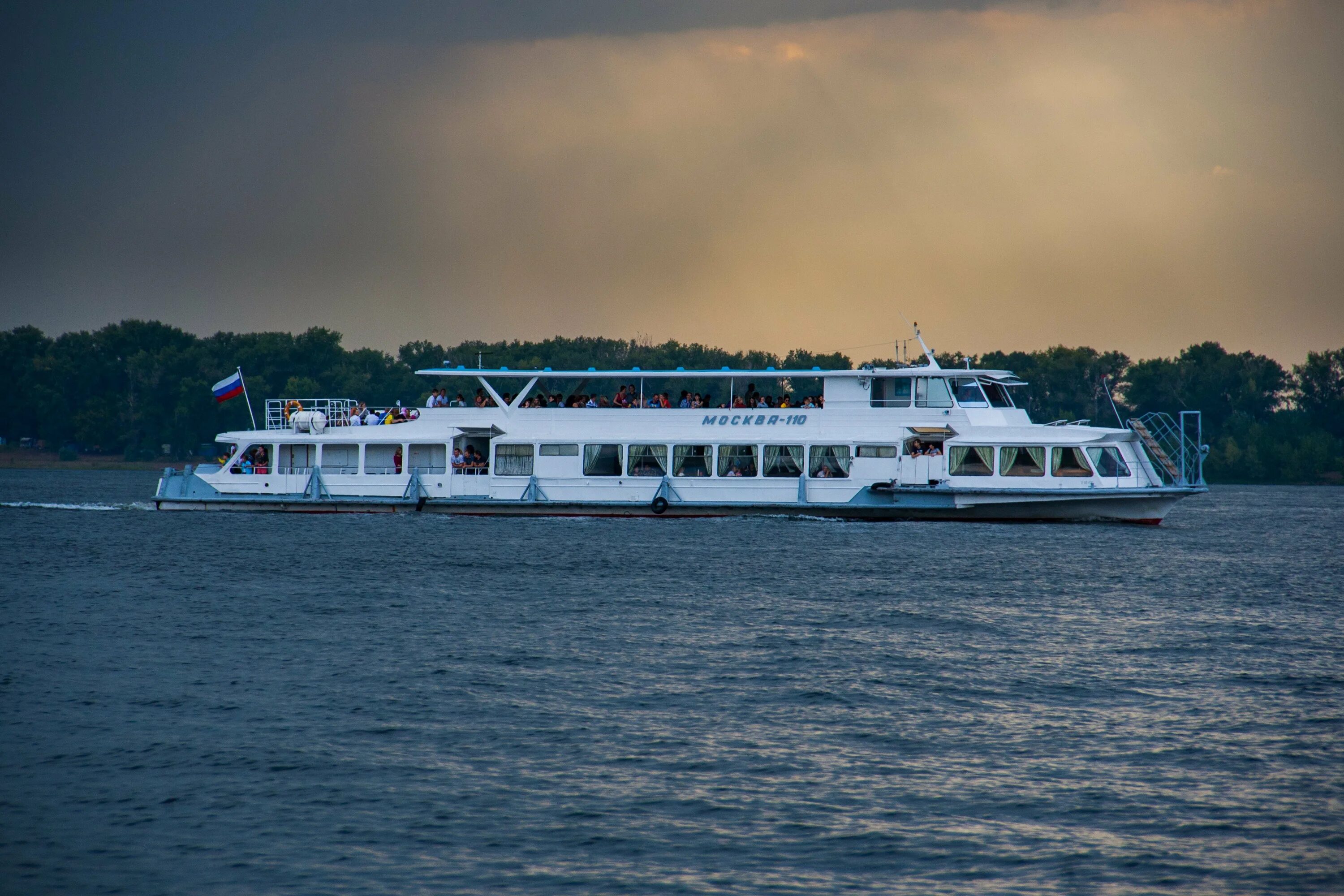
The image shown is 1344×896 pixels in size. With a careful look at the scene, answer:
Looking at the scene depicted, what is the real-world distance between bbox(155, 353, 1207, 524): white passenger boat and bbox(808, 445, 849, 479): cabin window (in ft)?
0.17

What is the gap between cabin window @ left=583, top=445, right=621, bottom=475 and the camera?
43.9 meters

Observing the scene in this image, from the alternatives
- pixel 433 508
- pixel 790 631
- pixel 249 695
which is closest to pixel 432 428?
pixel 433 508

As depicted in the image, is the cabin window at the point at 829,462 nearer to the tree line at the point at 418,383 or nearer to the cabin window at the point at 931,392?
the cabin window at the point at 931,392

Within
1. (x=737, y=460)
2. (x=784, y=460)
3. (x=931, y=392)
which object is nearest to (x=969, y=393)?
(x=931, y=392)

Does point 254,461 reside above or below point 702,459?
below

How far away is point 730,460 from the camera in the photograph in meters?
43.3

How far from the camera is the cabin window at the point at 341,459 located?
4538cm

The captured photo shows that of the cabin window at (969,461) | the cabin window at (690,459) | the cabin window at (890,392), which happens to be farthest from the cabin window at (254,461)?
the cabin window at (969,461)

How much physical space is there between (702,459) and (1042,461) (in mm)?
10529

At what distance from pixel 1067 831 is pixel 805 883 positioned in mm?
2985

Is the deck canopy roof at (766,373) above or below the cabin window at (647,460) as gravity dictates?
above

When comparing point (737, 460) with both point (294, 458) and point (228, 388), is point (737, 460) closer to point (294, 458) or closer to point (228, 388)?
point (294, 458)

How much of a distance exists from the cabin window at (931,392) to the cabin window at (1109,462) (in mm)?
4676

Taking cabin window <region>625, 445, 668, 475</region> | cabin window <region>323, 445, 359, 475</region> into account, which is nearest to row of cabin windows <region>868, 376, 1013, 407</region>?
cabin window <region>625, 445, 668, 475</region>
